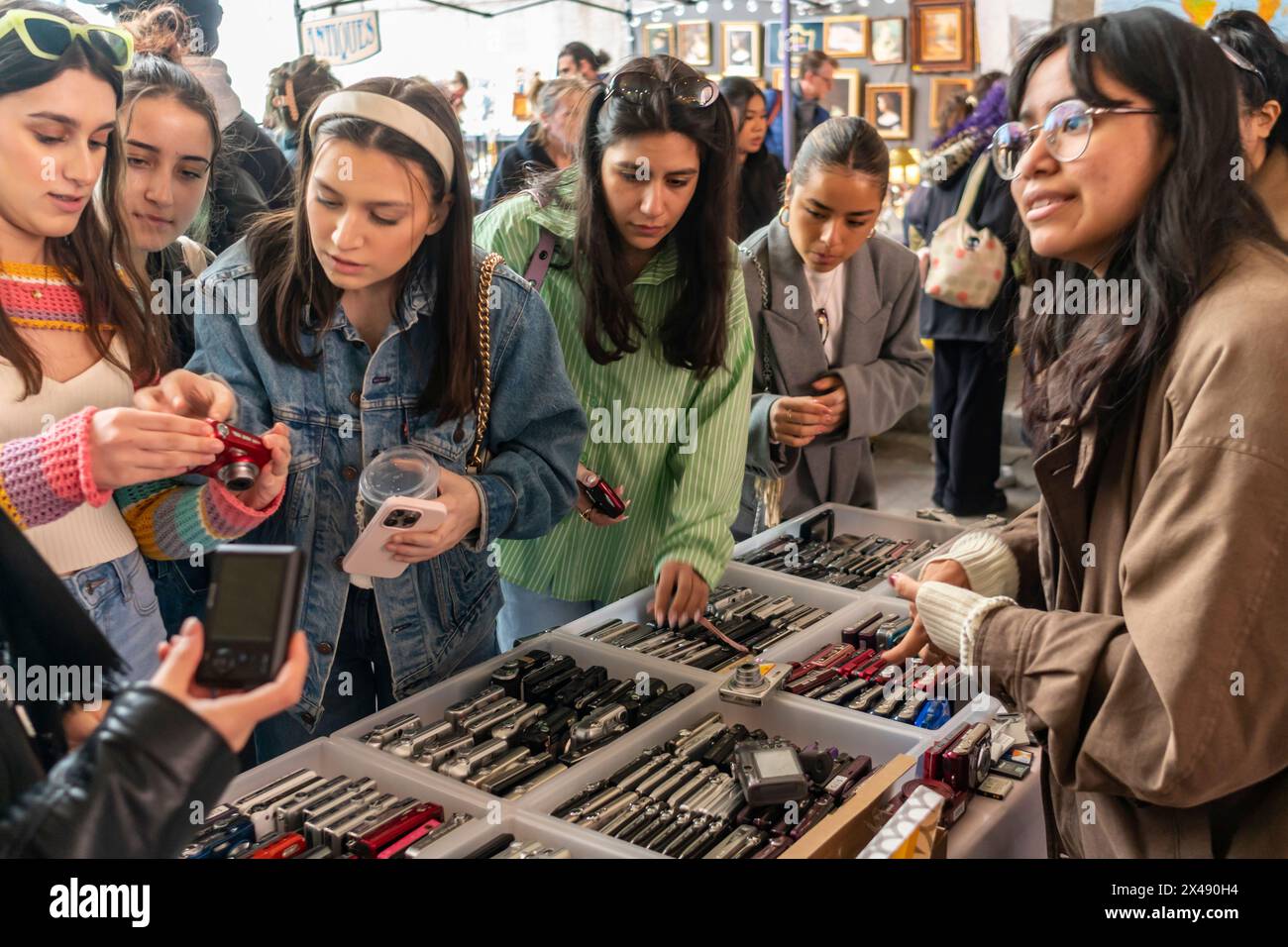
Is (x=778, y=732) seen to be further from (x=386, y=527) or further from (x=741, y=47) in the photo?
(x=741, y=47)

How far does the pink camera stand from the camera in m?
1.62

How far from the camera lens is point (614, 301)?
2438 millimetres

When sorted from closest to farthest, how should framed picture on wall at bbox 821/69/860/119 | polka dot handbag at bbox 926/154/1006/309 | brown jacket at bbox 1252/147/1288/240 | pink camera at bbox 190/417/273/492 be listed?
pink camera at bbox 190/417/273/492 → brown jacket at bbox 1252/147/1288/240 → polka dot handbag at bbox 926/154/1006/309 → framed picture on wall at bbox 821/69/860/119

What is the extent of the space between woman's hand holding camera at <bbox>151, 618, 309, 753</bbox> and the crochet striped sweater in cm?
40

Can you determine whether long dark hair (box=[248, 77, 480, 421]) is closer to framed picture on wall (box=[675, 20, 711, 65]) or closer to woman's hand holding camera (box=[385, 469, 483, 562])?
woman's hand holding camera (box=[385, 469, 483, 562])

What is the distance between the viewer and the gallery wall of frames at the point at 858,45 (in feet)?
28.2

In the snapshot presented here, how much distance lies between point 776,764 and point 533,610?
1052mm

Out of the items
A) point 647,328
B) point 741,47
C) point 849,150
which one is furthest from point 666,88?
point 741,47

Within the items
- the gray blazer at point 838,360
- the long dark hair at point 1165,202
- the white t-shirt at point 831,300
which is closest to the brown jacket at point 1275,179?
the gray blazer at point 838,360

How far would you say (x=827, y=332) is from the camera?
3203 millimetres

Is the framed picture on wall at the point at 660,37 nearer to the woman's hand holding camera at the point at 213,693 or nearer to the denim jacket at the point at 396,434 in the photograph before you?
the denim jacket at the point at 396,434

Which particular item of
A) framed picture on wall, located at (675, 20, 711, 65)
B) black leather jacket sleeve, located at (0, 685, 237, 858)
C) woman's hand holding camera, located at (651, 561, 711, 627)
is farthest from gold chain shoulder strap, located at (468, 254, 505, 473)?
framed picture on wall, located at (675, 20, 711, 65)

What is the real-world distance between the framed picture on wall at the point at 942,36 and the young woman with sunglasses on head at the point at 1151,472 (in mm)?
7698
